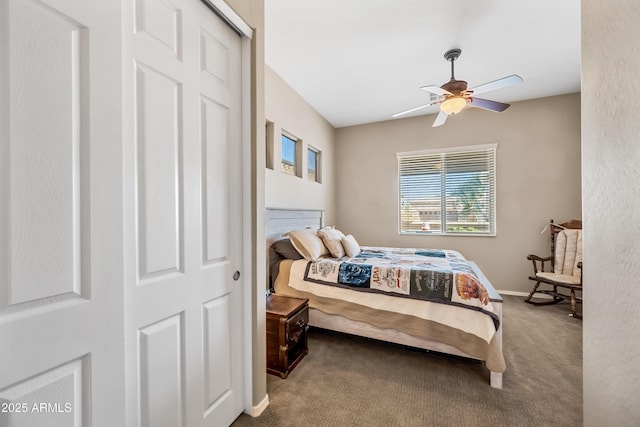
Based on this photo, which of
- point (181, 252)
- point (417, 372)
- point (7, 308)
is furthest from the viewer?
point (417, 372)

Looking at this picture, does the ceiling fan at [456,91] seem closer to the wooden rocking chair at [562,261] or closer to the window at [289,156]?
the window at [289,156]

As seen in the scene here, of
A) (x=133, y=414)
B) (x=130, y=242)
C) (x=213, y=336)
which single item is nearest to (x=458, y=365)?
(x=213, y=336)

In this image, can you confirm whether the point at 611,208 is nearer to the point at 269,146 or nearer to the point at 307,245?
the point at 307,245

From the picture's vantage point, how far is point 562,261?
3.46m

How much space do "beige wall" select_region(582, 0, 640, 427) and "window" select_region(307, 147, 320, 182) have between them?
3.57 m

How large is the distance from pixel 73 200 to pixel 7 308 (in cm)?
32

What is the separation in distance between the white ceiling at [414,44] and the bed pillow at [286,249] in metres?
2.01

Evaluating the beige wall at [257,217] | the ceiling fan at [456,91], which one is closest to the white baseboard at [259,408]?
the beige wall at [257,217]

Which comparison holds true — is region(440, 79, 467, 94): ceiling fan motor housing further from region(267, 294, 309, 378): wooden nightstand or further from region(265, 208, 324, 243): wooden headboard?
region(267, 294, 309, 378): wooden nightstand

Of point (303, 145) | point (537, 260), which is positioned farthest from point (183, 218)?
point (537, 260)

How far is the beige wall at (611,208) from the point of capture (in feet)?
1.91

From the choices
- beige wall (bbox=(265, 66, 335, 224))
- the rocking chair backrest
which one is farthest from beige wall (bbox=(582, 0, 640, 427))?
the rocking chair backrest

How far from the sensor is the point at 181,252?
3.92 feet

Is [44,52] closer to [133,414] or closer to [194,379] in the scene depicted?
[133,414]
